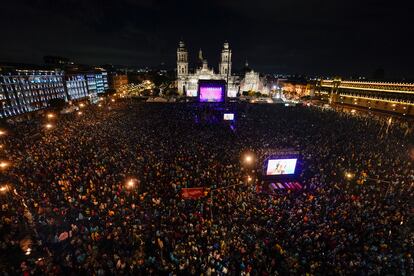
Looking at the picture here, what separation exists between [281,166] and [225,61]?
83.0 meters

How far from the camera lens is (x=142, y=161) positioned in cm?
1591

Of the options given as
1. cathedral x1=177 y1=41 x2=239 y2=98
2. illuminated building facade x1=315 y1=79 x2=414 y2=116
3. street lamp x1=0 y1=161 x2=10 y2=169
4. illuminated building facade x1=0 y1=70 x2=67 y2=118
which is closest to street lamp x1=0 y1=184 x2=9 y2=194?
street lamp x1=0 y1=161 x2=10 y2=169

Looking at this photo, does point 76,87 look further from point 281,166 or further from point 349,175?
point 349,175

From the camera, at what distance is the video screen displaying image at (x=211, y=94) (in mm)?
42406

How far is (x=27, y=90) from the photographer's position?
4188 centimetres

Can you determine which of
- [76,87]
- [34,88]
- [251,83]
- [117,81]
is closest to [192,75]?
[251,83]

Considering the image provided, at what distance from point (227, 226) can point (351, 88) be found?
8063 cm

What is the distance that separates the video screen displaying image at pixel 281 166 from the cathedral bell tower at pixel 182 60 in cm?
8110

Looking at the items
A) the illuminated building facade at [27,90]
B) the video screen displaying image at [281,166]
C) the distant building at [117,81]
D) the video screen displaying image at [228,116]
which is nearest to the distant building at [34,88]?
the illuminated building facade at [27,90]

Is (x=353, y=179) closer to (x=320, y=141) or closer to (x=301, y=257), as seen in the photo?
(x=320, y=141)

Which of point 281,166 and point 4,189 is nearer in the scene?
point 4,189

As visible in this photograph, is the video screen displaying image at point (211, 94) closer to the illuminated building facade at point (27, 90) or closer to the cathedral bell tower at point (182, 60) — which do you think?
the illuminated building facade at point (27, 90)

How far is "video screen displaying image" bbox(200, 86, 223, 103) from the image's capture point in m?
42.4

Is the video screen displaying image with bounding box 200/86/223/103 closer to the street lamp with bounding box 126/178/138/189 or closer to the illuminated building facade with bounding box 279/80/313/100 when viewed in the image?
the street lamp with bounding box 126/178/138/189
